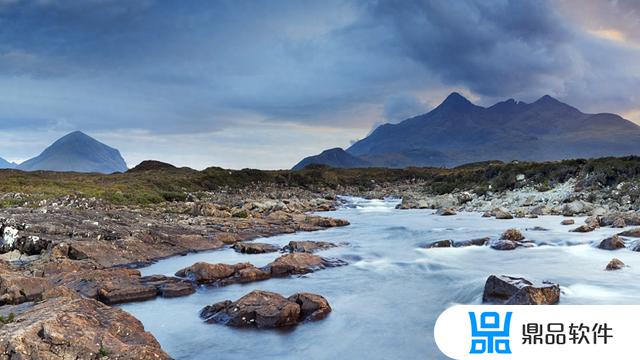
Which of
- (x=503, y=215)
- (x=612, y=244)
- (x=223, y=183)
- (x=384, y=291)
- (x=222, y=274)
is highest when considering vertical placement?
(x=223, y=183)

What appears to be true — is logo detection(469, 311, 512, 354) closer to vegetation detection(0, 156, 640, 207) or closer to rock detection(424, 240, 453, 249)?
rock detection(424, 240, 453, 249)

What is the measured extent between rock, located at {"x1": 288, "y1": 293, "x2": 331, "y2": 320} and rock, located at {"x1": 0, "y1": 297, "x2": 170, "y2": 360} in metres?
4.24

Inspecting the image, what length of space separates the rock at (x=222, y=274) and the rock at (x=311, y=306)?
4059 millimetres

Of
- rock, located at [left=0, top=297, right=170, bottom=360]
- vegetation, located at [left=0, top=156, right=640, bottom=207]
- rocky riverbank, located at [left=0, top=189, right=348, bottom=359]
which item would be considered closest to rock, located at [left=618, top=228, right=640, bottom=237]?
rocky riverbank, located at [left=0, top=189, right=348, bottom=359]

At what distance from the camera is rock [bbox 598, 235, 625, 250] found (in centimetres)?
1967

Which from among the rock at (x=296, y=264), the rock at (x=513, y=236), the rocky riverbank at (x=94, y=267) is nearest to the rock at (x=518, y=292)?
the rock at (x=296, y=264)

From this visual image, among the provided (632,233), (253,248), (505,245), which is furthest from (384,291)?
(632,233)

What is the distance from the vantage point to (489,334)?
23.4ft

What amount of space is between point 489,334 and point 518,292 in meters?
4.81

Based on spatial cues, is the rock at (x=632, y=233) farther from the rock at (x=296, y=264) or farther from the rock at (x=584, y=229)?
the rock at (x=296, y=264)

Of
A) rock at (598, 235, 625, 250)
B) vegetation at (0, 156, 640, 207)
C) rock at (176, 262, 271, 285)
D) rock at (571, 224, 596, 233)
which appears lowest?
rock at (176, 262, 271, 285)

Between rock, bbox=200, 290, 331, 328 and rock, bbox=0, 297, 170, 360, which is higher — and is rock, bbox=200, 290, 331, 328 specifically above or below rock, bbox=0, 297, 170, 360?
below

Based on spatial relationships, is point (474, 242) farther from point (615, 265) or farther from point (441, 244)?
point (615, 265)

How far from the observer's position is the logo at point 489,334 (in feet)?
22.9
